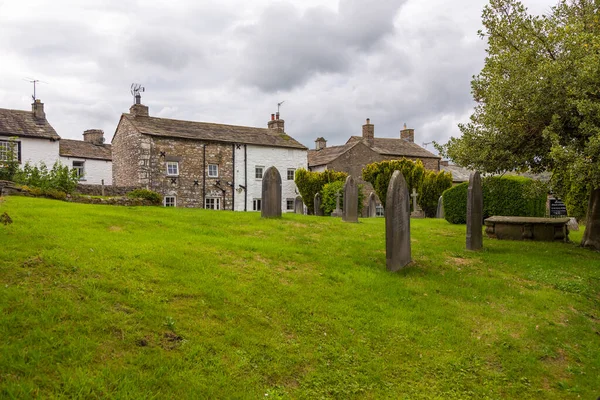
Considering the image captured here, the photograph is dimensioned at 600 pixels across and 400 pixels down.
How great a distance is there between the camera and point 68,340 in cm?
498

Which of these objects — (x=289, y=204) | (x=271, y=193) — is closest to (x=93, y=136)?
(x=289, y=204)

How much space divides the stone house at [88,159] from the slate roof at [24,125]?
5.57 metres

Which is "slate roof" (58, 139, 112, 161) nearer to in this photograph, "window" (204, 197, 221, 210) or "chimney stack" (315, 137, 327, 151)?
"window" (204, 197, 221, 210)

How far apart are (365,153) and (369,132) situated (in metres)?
3.36

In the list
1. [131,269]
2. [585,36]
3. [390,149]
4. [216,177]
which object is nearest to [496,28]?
[585,36]

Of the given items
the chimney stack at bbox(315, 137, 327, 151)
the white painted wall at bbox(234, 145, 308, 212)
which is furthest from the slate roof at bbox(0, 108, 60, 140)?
the chimney stack at bbox(315, 137, 327, 151)

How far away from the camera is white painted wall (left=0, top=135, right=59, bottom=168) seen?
96.7 ft

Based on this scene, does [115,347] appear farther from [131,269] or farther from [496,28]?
[496,28]

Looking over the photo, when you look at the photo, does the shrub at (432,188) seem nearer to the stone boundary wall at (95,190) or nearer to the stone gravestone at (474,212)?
the stone gravestone at (474,212)

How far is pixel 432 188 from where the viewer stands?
104 feet

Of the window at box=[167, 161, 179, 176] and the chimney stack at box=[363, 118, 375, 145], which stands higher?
the chimney stack at box=[363, 118, 375, 145]

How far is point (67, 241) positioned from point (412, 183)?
1091 inches

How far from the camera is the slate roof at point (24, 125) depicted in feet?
96.6

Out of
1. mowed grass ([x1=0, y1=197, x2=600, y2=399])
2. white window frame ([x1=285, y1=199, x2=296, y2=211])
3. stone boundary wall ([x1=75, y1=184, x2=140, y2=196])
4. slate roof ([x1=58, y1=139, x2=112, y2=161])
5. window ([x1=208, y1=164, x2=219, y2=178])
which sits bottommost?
mowed grass ([x1=0, y1=197, x2=600, y2=399])
